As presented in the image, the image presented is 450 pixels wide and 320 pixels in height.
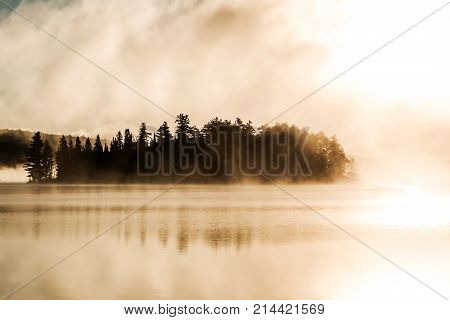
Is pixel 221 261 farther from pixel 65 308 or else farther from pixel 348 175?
pixel 348 175

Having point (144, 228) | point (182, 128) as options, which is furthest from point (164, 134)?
point (144, 228)

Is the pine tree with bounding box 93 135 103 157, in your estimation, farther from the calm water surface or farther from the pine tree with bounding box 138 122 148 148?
the calm water surface

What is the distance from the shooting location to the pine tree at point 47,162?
10475 centimetres

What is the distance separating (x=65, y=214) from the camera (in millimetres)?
34594

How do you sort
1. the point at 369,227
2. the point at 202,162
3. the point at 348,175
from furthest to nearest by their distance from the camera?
1. the point at 348,175
2. the point at 202,162
3. the point at 369,227

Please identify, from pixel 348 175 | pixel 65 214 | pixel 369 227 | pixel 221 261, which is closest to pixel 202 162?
pixel 348 175

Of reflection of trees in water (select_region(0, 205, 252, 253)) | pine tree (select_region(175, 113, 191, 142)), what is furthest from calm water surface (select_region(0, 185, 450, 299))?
pine tree (select_region(175, 113, 191, 142))

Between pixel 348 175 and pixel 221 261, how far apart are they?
291ft

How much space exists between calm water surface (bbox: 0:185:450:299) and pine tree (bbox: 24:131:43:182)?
7262 centimetres

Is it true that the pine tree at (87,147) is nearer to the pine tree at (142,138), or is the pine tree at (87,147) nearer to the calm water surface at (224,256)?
the pine tree at (142,138)

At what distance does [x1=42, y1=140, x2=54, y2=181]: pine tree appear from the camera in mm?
104750

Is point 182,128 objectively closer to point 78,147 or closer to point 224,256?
point 78,147

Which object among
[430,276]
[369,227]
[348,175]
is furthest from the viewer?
[348,175]

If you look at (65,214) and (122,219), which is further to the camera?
(65,214)
